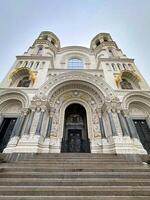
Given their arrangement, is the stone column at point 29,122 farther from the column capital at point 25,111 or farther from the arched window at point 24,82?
the arched window at point 24,82

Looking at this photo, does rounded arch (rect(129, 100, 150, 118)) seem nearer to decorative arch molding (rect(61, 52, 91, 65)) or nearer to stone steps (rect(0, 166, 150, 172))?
stone steps (rect(0, 166, 150, 172))

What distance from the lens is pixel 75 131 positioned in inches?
376

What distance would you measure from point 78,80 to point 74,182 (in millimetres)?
7714

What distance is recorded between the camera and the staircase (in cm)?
312

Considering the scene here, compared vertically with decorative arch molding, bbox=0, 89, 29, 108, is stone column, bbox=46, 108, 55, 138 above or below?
below

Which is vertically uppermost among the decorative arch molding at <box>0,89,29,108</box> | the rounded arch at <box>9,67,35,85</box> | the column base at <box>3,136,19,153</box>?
the rounded arch at <box>9,67,35,85</box>

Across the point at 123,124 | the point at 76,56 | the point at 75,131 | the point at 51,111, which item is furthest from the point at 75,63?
the point at 123,124

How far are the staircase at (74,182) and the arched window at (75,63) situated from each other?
11857 mm

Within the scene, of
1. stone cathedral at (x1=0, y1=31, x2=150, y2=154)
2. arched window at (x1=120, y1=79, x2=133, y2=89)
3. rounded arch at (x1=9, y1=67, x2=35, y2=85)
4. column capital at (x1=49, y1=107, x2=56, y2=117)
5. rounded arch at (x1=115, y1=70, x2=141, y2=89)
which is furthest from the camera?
arched window at (x1=120, y1=79, x2=133, y2=89)

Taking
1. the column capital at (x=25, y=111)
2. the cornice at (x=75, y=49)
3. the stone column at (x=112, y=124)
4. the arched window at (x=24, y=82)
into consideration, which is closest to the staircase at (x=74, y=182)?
the stone column at (x=112, y=124)

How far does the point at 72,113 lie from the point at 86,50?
1109 cm

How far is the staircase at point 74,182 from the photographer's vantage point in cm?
312

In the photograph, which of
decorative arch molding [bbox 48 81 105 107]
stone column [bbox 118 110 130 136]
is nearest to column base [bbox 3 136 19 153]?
decorative arch molding [bbox 48 81 105 107]

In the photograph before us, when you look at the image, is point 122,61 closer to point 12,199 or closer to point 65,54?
point 65,54
